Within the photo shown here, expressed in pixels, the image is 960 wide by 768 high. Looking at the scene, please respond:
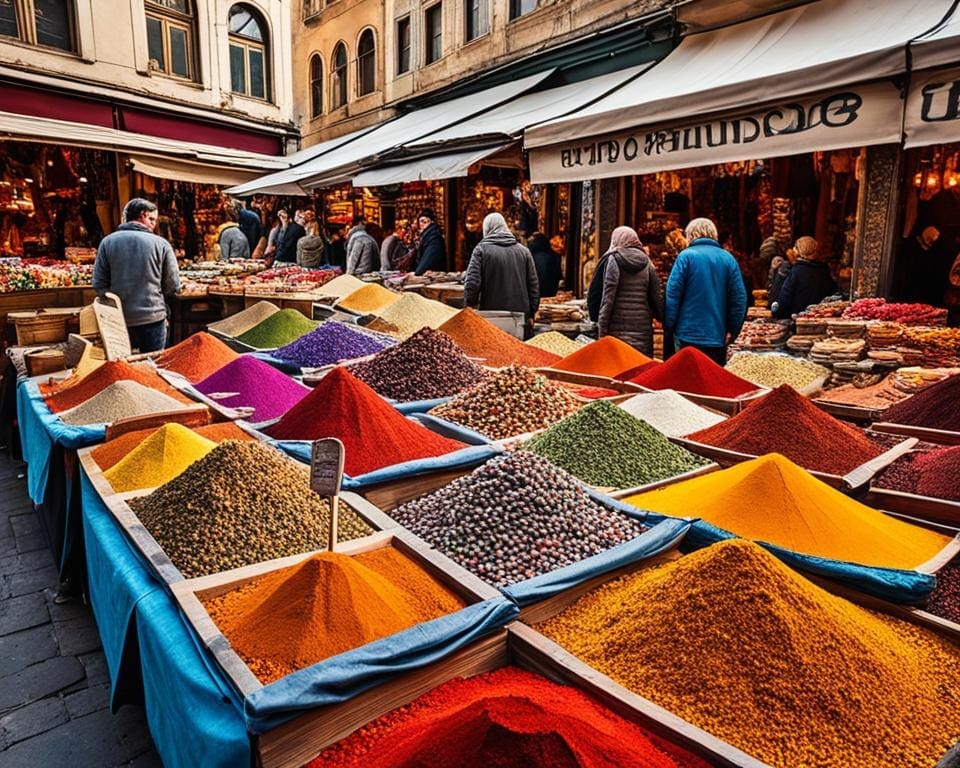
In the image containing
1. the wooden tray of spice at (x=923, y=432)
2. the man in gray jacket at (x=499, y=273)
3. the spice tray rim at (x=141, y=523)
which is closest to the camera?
the spice tray rim at (x=141, y=523)

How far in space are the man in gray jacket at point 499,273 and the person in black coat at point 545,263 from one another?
6.20 ft

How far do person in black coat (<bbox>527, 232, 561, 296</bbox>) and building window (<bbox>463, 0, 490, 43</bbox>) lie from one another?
4536mm

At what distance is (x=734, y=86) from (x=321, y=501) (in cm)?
324

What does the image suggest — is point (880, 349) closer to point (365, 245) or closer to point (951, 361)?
point (951, 361)

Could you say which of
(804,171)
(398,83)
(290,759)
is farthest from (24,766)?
(398,83)

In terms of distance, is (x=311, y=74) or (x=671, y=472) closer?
(x=671, y=472)

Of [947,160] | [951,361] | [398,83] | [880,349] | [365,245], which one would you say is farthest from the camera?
[398,83]

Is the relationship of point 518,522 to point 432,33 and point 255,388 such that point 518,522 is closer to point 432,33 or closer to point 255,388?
point 255,388

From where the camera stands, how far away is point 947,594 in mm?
1482

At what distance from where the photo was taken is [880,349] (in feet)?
12.7

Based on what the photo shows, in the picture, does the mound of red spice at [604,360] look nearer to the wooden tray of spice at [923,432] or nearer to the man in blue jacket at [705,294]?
the man in blue jacket at [705,294]

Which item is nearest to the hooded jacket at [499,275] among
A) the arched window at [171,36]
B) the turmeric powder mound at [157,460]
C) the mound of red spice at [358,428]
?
the mound of red spice at [358,428]

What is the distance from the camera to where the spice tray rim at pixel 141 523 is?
147 cm

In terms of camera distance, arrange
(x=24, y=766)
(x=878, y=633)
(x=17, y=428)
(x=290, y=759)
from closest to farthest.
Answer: (x=290, y=759)
(x=878, y=633)
(x=24, y=766)
(x=17, y=428)
